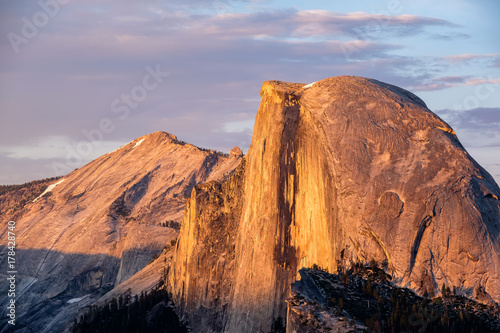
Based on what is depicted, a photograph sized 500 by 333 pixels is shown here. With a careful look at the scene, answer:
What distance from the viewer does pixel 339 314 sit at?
310ft

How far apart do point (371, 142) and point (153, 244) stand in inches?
2894

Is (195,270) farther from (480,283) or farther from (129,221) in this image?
(129,221)

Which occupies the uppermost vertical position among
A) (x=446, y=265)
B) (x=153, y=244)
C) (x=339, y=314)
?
(x=153, y=244)

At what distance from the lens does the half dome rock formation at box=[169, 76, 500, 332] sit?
10012 cm

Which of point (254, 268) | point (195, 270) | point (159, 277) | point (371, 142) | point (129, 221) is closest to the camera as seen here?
point (371, 142)

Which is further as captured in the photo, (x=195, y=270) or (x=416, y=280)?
(x=195, y=270)

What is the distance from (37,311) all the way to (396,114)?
94.1m

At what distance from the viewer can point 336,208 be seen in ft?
355

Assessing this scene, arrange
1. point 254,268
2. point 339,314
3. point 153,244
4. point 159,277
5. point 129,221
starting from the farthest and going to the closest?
point 129,221 < point 153,244 < point 159,277 < point 254,268 < point 339,314

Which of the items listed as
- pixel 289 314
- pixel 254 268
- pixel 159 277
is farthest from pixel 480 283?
pixel 159 277

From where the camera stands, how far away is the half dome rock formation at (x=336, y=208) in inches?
3942

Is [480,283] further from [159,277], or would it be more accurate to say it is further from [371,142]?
[159,277]

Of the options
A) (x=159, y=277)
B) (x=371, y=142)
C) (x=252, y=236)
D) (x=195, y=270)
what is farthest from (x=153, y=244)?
(x=371, y=142)

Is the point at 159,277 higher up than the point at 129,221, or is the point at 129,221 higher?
the point at 129,221
